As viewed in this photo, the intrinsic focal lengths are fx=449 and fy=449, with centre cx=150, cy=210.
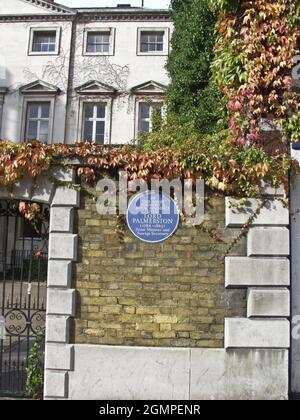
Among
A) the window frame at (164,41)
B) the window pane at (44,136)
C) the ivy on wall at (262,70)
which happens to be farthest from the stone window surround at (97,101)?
the ivy on wall at (262,70)

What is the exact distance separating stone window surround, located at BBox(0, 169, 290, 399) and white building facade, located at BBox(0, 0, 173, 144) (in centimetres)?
1613

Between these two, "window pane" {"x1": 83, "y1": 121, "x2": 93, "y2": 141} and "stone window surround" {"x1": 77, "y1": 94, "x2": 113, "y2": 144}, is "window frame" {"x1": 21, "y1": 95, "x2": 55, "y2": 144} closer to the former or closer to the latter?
"stone window surround" {"x1": 77, "y1": 94, "x2": 113, "y2": 144}

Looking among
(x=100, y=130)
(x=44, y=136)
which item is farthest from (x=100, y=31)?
(x=44, y=136)

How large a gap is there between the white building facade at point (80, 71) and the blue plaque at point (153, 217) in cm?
1586

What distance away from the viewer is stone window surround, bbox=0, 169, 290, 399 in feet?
19.5

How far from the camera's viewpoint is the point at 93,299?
20.1 feet

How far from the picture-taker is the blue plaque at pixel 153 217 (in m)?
6.15

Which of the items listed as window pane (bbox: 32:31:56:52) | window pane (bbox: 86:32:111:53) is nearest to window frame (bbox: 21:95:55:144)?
window pane (bbox: 32:31:56:52)

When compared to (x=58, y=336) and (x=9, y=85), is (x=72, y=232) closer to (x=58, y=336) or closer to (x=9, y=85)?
(x=58, y=336)

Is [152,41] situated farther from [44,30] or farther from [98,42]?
[44,30]

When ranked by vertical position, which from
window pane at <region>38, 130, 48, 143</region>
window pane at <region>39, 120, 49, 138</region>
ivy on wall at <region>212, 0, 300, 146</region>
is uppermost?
window pane at <region>39, 120, 49, 138</region>

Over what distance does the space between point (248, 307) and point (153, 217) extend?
1.75m

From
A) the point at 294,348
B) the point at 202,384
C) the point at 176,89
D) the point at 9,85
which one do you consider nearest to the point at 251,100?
the point at 294,348

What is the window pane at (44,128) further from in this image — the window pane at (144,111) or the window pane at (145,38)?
the window pane at (145,38)
